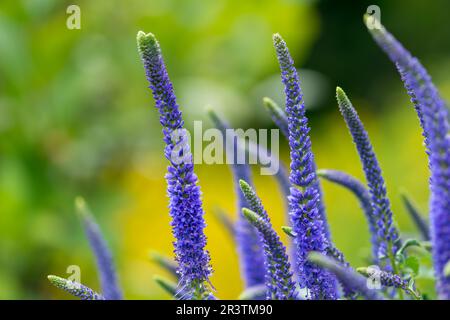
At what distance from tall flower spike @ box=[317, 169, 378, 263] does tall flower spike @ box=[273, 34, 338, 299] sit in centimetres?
31

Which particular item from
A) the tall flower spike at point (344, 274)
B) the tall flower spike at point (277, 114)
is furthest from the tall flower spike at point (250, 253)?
the tall flower spike at point (344, 274)

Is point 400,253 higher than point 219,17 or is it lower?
lower

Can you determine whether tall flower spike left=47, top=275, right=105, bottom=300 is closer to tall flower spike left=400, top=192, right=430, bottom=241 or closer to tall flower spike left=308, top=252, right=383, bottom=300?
tall flower spike left=308, top=252, right=383, bottom=300

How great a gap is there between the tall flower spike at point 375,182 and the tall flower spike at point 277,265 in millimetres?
217

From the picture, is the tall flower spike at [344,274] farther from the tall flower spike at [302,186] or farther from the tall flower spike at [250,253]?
the tall flower spike at [250,253]

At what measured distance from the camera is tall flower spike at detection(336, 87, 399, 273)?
3.76ft

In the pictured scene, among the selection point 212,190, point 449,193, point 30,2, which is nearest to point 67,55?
point 30,2

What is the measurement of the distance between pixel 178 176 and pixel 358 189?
44cm

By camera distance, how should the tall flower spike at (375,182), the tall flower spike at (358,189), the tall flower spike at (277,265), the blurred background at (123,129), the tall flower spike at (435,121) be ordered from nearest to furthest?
the tall flower spike at (435,121) < the tall flower spike at (277,265) < the tall flower spike at (375,182) < the tall flower spike at (358,189) < the blurred background at (123,129)

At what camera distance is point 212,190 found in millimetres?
5918

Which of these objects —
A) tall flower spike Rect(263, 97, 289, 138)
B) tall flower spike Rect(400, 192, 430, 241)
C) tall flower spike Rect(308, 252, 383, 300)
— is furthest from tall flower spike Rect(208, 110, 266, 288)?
tall flower spike Rect(308, 252, 383, 300)

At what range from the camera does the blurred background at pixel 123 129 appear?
4.14 meters
